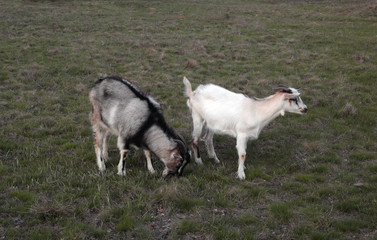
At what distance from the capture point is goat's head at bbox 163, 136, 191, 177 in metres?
6.40

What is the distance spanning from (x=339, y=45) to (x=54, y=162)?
15431mm

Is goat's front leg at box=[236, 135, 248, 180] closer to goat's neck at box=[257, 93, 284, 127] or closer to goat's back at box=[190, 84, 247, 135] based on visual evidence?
goat's back at box=[190, 84, 247, 135]

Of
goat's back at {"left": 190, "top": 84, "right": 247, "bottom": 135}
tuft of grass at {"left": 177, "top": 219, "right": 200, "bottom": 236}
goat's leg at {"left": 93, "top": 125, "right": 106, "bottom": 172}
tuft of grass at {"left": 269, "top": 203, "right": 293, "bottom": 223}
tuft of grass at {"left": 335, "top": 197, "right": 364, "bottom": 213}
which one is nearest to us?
tuft of grass at {"left": 177, "top": 219, "right": 200, "bottom": 236}

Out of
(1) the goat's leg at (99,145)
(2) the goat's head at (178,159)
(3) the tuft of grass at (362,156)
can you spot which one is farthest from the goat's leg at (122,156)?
(3) the tuft of grass at (362,156)

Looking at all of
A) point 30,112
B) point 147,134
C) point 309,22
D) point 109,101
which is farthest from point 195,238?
point 309,22

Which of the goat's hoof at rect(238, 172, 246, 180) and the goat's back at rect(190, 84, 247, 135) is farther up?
the goat's back at rect(190, 84, 247, 135)

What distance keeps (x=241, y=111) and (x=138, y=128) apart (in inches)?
82.0

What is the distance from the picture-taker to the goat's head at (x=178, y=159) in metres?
6.40

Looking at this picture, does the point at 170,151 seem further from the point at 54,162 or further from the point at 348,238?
the point at 348,238

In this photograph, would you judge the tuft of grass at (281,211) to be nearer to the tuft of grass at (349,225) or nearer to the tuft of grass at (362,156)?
the tuft of grass at (349,225)

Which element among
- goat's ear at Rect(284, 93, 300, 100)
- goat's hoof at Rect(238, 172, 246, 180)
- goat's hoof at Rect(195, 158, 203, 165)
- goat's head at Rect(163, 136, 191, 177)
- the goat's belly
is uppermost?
goat's ear at Rect(284, 93, 300, 100)

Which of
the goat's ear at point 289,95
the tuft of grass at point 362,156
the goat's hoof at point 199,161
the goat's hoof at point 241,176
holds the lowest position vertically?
the goat's hoof at point 199,161

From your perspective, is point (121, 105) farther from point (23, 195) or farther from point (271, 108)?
point (271, 108)

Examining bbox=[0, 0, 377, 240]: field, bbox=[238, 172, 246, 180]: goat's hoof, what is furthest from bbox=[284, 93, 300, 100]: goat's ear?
bbox=[238, 172, 246, 180]: goat's hoof
